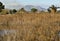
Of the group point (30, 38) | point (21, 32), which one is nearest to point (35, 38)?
point (30, 38)

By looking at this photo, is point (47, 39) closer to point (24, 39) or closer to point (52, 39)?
point (52, 39)

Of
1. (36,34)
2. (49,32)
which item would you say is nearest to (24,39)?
(36,34)

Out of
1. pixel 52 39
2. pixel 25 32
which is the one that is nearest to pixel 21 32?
pixel 25 32

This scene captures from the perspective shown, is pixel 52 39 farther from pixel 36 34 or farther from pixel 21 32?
pixel 21 32

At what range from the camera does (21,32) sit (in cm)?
553

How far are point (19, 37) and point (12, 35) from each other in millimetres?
168

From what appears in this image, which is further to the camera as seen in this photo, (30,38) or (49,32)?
(49,32)

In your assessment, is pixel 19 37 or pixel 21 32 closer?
pixel 19 37

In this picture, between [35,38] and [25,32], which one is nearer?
[35,38]

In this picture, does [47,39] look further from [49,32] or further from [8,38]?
[8,38]

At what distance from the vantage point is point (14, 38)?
4.95 metres

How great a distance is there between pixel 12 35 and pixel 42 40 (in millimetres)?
676

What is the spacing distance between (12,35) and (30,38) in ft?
1.33

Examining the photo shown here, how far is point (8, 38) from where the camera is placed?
196 inches
